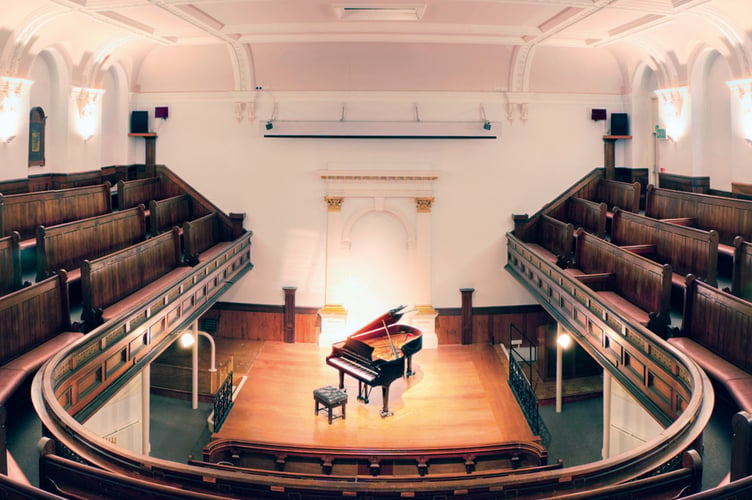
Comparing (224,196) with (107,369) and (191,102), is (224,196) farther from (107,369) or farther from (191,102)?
(107,369)

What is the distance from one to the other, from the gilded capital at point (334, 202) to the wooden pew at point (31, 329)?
19.2ft

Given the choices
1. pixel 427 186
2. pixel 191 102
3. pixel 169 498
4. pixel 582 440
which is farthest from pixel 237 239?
pixel 169 498

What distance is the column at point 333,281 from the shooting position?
35.2ft

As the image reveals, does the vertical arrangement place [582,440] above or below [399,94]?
below

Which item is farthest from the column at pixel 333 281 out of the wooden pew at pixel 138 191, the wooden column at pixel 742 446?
the wooden column at pixel 742 446

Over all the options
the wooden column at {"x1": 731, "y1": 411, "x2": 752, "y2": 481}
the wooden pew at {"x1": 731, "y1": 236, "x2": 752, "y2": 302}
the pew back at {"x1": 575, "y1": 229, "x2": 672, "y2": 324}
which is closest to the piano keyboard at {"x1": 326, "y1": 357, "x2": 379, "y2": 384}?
the pew back at {"x1": 575, "y1": 229, "x2": 672, "y2": 324}

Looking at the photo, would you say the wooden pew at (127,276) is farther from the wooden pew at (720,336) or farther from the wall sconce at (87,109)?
the wooden pew at (720,336)

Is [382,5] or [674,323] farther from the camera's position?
[382,5]

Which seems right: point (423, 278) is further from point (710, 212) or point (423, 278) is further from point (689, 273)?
point (689, 273)

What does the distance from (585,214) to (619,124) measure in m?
2.35

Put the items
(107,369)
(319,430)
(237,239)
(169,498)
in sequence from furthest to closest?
(237,239) → (319,430) → (107,369) → (169,498)

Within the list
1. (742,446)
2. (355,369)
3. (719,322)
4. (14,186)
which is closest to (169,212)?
(14,186)

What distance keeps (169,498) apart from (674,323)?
4.63 metres

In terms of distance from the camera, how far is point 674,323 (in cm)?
552
